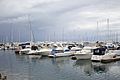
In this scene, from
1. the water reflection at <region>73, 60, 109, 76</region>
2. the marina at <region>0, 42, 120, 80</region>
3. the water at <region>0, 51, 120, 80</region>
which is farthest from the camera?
the water reflection at <region>73, 60, 109, 76</region>

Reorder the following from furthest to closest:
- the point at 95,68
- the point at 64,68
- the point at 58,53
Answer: the point at 58,53, the point at 64,68, the point at 95,68

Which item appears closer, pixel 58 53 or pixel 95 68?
pixel 95 68

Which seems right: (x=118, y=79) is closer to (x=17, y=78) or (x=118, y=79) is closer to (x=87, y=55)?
(x=17, y=78)

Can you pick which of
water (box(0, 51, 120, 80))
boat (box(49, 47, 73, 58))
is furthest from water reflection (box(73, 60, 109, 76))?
boat (box(49, 47, 73, 58))

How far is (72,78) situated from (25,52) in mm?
52340

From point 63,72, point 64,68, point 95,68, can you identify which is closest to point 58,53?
point 64,68

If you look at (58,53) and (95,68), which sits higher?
(58,53)

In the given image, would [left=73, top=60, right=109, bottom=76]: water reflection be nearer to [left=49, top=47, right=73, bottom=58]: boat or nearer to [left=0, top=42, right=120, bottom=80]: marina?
[left=0, top=42, right=120, bottom=80]: marina

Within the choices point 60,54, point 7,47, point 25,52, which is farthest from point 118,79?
point 7,47

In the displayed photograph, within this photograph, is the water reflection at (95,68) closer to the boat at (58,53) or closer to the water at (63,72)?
the water at (63,72)

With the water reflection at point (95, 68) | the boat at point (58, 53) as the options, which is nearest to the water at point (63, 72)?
the water reflection at point (95, 68)

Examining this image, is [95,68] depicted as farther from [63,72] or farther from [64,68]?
[63,72]

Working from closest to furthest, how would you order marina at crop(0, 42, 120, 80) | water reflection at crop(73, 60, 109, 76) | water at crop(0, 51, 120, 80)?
water at crop(0, 51, 120, 80) → marina at crop(0, 42, 120, 80) → water reflection at crop(73, 60, 109, 76)

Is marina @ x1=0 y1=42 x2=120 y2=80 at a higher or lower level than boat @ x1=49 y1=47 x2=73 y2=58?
lower
